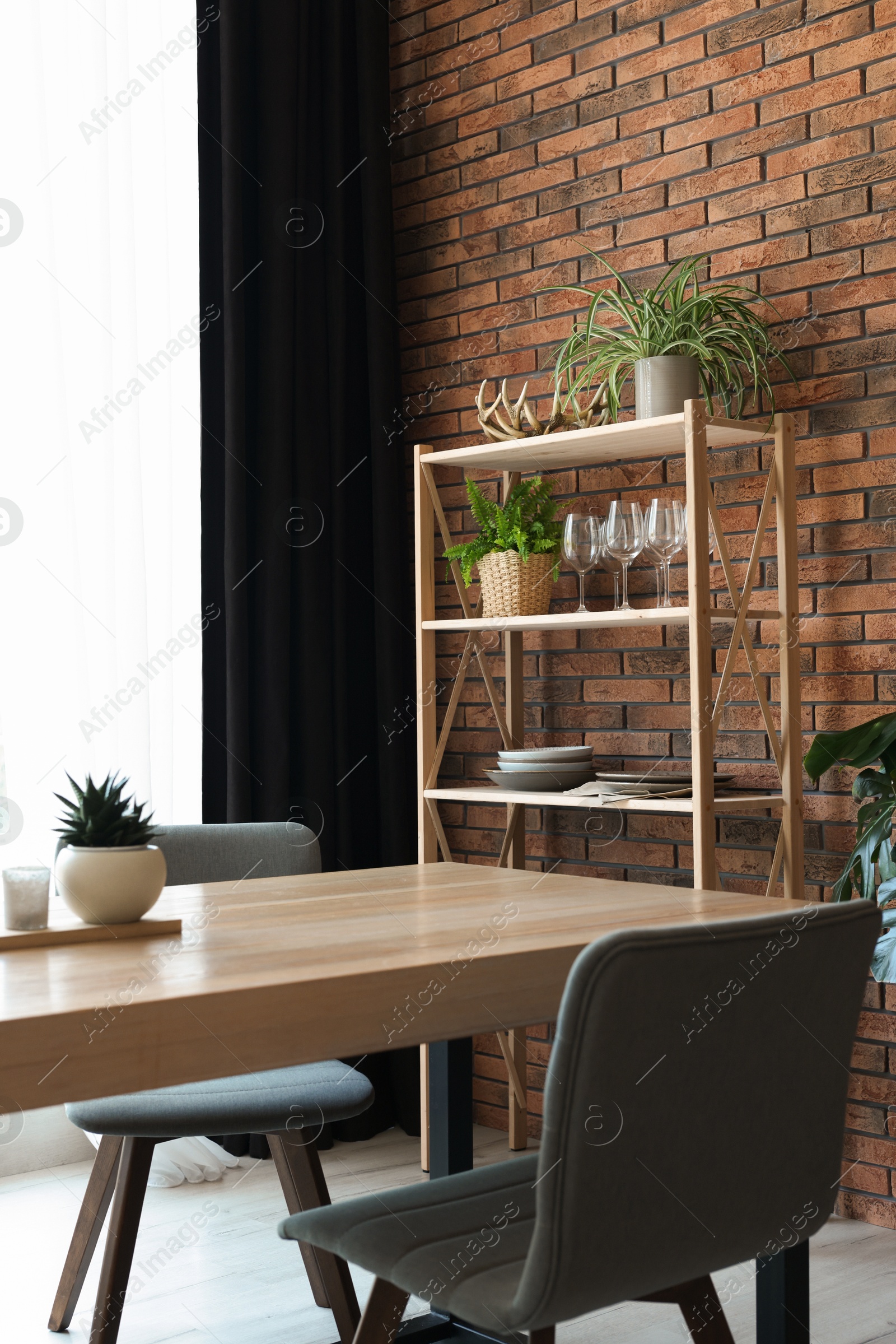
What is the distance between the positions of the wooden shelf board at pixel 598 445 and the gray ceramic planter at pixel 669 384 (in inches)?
2.1

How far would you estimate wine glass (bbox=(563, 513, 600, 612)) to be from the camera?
2748 mm

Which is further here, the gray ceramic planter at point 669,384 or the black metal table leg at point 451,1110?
the gray ceramic planter at point 669,384

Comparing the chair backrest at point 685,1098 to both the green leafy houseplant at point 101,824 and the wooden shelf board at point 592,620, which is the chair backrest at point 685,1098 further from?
the wooden shelf board at point 592,620

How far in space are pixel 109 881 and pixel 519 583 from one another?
5.20ft

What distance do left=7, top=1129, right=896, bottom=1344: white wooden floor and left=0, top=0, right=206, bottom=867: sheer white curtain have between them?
0.75 meters

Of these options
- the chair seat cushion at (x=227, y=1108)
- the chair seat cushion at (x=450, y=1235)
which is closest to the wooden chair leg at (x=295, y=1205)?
the chair seat cushion at (x=227, y=1108)

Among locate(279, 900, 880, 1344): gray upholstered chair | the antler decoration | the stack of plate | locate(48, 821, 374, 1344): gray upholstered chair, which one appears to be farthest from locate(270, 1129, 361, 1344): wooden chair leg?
the antler decoration

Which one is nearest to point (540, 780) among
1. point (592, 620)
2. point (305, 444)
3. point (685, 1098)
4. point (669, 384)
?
point (592, 620)

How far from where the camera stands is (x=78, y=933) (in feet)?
4.80

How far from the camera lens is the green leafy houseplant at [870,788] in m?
2.26

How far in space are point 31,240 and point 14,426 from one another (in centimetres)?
41

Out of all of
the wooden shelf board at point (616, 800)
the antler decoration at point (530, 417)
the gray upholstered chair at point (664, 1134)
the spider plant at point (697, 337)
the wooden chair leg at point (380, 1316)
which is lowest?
the wooden chair leg at point (380, 1316)

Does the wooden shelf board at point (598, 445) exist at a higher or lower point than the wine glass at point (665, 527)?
higher

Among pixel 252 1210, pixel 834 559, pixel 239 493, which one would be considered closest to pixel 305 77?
pixel 239 493
